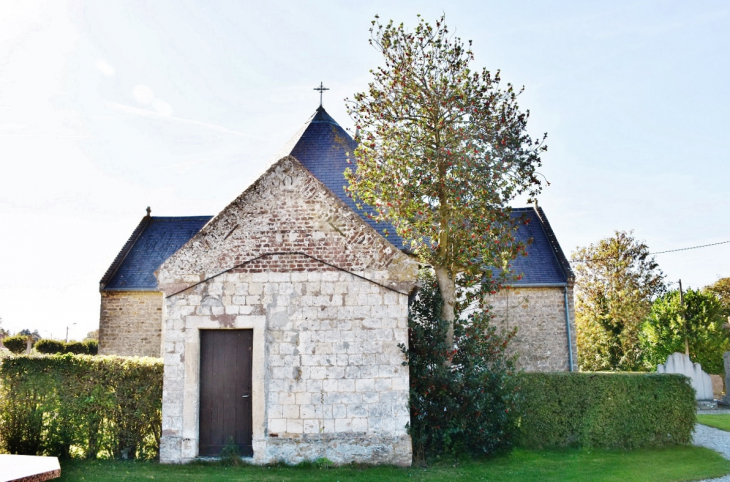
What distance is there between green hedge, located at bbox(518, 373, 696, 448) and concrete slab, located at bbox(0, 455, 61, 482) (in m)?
7.82

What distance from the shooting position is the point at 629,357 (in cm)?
2311

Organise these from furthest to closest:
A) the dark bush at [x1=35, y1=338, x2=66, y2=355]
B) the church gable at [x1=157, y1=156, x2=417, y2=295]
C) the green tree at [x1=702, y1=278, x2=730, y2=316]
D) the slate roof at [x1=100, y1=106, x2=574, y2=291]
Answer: the green tree at [x1=702, y1=278, x2=730, y2=316] < the dark bush at [x1=35, y1=338, x2=66, y2=355] < the slate roof at [x1=100, y1=106, x2=574, y2=291] < the church gable at [x1=157, y1=156, x2=417, y2=295]

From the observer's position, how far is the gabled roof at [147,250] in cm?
1767

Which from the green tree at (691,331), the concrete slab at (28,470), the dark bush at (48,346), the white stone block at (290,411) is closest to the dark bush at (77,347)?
the dark bush at (48,346)

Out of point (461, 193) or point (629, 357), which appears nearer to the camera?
point (461, 193)

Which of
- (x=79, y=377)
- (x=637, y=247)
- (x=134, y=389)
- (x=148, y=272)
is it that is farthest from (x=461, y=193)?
(x=637, y=247)

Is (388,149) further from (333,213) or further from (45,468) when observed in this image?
(45,468)

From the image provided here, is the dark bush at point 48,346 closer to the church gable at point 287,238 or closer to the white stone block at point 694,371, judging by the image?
the church gable at point 287,238

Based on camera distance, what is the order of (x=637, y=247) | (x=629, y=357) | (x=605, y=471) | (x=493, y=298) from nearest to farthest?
1. (x=605, y=471)
2. (x=493, y=298)
3. (x=629, y=357)
4. (x=637, y=247)

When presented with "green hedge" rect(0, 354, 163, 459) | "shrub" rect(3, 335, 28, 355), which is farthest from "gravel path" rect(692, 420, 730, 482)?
"shrub" rect(3, 335, 28, 355)

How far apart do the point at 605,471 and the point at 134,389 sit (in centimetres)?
789

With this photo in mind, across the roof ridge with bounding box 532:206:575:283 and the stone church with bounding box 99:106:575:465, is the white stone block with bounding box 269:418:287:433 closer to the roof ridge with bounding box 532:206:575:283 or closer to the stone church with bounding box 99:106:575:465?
the stone church with bounding box 99:106:575:465

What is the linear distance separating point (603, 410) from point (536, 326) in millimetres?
6689

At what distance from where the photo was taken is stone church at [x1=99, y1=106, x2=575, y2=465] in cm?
865
